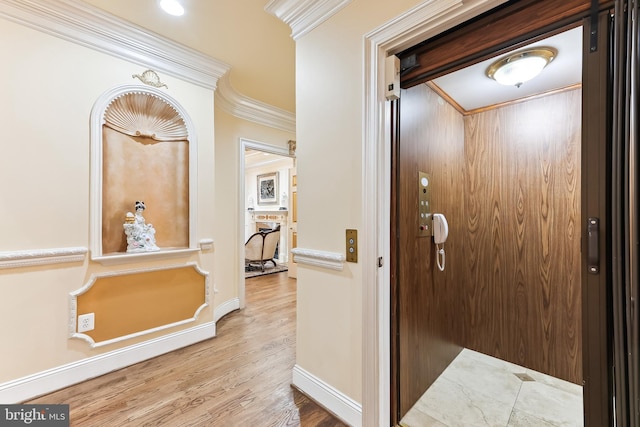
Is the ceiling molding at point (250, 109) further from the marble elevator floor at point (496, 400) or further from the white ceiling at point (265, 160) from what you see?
the marble elevator floor at point (496, 400)

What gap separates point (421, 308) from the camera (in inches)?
67.3

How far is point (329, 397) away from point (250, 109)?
319 cm

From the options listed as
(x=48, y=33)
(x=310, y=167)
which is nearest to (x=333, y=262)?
(x=310, y=167)

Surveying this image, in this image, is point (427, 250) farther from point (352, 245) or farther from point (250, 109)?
point (250, 109)

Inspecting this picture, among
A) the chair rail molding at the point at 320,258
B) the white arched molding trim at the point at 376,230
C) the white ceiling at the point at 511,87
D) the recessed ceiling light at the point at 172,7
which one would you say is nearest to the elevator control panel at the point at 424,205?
the white arched molding trim at the point at 376,230

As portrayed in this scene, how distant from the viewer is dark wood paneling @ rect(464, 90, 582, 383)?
1.86 meters

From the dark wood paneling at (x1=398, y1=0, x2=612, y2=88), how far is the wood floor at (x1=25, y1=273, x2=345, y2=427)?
6.57 ft

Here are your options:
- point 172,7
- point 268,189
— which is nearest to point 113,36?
point 172,7

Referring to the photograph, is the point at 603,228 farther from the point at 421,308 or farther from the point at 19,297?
the point at 19,297

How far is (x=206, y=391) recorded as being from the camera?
181cm

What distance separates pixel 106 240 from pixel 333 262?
1.91m

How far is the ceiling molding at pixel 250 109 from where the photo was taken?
9.82 feet

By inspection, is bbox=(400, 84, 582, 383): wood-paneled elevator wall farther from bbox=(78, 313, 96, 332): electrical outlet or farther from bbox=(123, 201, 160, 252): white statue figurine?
bbox=(78, 313, 96, 332): electrical outlet

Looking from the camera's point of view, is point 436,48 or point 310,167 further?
point 310,167
